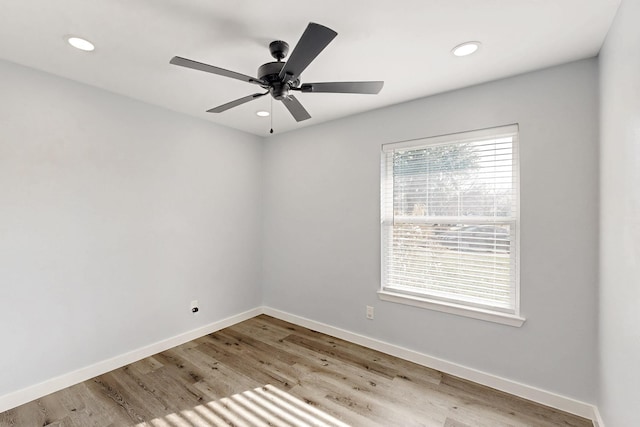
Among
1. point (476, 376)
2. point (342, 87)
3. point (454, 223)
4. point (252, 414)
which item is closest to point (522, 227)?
point (454, 223)

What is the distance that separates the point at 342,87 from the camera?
177 centimetres

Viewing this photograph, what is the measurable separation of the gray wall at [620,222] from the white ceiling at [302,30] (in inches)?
11.7

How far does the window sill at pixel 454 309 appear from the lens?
2.22m

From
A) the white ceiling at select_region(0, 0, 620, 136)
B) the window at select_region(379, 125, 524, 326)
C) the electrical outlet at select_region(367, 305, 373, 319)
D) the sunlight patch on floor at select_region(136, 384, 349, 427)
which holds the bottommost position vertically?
the sunlight patch on floor at select_region(136, 384, 349, 427)

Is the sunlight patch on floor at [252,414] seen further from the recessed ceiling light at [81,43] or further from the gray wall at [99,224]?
the recessed ceiling light at [81,43]

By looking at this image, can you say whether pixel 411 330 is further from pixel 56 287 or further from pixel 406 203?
pixel 56 287

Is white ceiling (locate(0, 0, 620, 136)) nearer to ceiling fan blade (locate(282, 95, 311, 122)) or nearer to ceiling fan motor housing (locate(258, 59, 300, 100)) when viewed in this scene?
ceiling fan motor housing (locate(258, 59, 300, 100))

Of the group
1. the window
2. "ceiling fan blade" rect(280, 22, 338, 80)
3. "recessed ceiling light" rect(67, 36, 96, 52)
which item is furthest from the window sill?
"recessed ceiling light" rect(67, 36, 96, 52)

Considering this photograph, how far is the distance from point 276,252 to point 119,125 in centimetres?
222

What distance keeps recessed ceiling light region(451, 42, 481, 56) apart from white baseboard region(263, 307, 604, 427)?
8.01 ft

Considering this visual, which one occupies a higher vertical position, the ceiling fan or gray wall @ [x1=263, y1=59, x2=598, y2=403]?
the ceiling fan

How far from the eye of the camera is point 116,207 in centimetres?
259

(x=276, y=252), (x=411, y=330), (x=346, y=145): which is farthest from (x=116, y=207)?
(x=411, y=330)

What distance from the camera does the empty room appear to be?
1.61m
